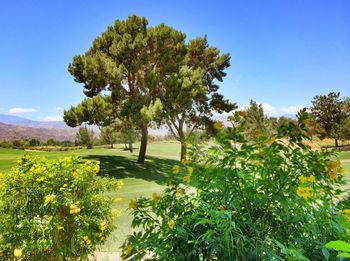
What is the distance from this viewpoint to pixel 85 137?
30031 mm

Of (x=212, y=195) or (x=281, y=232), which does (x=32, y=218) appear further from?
(x=281, y=232)

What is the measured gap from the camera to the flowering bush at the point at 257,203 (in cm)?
167

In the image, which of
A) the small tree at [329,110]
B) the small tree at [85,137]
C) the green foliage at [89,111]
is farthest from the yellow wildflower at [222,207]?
the small tree at [85,137]

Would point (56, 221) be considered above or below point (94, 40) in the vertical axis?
below

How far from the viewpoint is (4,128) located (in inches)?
2347

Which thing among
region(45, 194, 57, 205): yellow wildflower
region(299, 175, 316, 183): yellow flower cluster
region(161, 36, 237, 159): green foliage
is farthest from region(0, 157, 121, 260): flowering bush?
region(161, 36, 237, 159): green foliage

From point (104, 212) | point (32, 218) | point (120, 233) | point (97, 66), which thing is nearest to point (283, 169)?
point (104, 212)

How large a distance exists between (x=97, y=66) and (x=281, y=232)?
13513 mm

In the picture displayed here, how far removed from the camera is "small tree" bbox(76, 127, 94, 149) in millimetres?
29719

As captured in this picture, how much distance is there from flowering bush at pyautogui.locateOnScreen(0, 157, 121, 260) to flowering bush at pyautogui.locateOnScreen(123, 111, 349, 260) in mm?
1167

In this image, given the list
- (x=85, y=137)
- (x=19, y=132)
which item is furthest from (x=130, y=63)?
(x=19, y=132)

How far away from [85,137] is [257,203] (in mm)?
30113

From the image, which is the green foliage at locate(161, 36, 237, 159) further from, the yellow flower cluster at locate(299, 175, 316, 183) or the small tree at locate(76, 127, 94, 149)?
the yellow flower cluster at locate(299, 175, 316, 183)

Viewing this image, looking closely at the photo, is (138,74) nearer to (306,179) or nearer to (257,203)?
(257,203)
